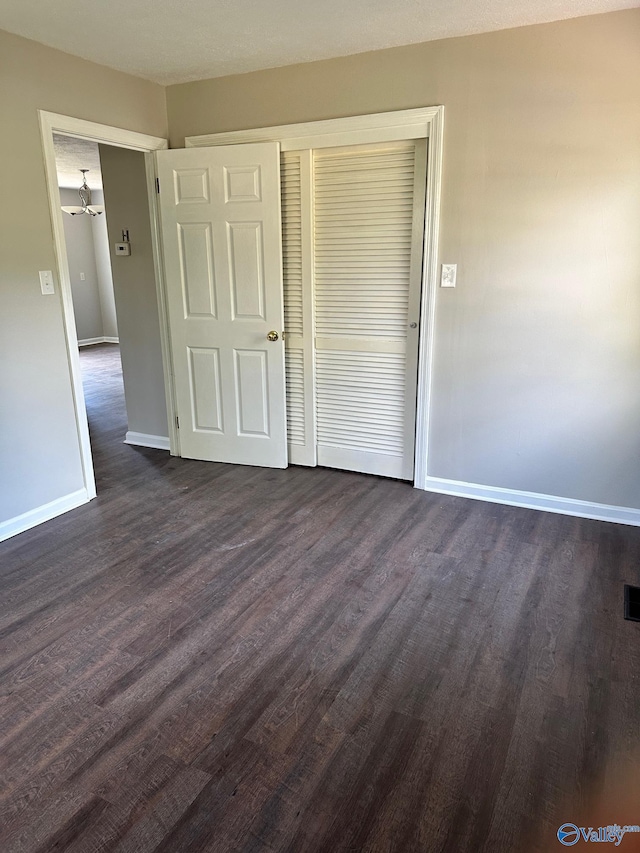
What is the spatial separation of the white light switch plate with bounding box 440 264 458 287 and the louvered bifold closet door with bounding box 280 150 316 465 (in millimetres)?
864

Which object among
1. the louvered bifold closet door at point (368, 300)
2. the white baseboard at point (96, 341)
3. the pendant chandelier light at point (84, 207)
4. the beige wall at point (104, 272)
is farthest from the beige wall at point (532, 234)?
the white baseboard at point (96, 341)

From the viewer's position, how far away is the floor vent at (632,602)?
90.2 inches

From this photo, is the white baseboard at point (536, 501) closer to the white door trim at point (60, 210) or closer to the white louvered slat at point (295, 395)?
the white louvered slat at point (295, 395)

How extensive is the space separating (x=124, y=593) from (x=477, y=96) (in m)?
3.01

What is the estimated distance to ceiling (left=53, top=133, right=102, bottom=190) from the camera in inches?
206

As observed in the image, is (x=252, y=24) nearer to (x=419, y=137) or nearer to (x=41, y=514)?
(x=419, y=137)

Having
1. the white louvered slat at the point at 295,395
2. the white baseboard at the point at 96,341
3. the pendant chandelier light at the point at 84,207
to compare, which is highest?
the pendant chandelier light at the point at 84,207

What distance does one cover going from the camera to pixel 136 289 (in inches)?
162

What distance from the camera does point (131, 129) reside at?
3.49 meters

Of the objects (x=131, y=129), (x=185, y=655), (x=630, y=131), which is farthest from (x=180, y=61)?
(x=185, y=655)

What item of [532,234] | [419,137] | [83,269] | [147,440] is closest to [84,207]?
[83,269]

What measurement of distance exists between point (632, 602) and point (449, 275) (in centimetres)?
189

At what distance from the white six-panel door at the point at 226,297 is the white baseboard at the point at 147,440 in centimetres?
33

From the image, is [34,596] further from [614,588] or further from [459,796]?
[614,588]
